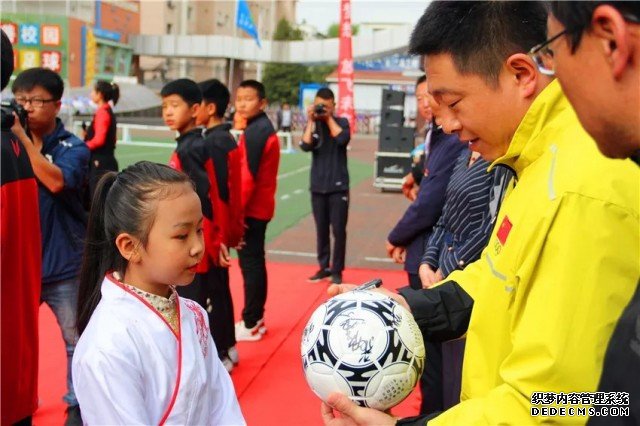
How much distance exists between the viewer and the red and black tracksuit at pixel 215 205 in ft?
14.5

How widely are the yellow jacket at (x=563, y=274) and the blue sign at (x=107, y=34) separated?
36.1 meters

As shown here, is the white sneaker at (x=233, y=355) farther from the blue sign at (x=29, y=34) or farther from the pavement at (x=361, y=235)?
the blue sign at (x=29, y=34)

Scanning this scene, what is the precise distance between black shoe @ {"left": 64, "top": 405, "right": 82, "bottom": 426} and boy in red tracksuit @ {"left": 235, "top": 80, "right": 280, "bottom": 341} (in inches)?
68.0

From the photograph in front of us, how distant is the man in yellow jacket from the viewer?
1277mm

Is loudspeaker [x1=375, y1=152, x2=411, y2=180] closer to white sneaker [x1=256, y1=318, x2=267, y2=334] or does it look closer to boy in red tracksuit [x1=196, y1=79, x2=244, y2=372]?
white sneaker [x1=256, y1=318, x2=267, y2=334]

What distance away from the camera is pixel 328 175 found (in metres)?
6.90

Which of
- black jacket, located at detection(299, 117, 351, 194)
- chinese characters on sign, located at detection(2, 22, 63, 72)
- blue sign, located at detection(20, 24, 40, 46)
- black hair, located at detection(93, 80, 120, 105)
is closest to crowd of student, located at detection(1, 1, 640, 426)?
black jacket, located at detection(299, 117, 351, 194)

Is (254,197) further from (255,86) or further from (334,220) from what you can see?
(334,220)

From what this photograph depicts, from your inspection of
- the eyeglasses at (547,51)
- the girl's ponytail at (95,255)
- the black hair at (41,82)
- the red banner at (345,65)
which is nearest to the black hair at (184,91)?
the black hair at (41,82)

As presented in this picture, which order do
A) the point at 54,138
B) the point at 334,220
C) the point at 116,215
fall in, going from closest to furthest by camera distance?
the point at 116,215
the point at 54,138
the point at 334,220

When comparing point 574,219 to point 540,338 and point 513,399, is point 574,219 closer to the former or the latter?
point 540,338

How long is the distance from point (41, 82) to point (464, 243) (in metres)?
2.57

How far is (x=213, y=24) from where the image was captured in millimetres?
50375

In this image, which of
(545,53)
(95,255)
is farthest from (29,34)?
(545,53)
